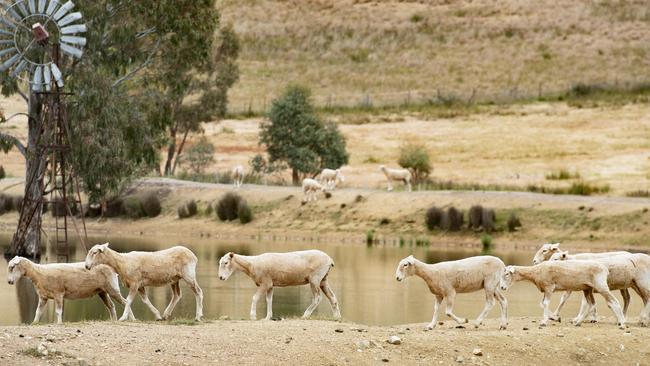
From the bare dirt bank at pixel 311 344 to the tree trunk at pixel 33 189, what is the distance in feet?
68.1

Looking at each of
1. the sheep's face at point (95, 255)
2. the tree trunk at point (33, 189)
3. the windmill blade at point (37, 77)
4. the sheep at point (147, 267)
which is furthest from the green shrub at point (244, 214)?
the sheep's face at point (95, 255)

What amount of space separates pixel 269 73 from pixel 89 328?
89.0 m

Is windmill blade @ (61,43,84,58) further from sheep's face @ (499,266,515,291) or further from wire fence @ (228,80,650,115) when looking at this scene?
wire fence @ (228,80,650,115)

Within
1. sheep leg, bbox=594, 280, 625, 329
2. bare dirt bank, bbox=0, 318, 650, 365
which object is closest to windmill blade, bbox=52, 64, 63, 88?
bare dirt bank, bbox=0, 318, 650, 365

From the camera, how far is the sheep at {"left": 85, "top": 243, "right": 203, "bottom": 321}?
21.8 m

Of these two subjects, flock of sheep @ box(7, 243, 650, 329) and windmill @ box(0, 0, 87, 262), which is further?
windmill @ box(0, 0, 87, 262)

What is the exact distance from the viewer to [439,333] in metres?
21.7

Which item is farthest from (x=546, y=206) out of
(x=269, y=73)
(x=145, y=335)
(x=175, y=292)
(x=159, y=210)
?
(x=269, y=73)

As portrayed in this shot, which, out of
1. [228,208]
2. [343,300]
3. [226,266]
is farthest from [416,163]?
[226,266]

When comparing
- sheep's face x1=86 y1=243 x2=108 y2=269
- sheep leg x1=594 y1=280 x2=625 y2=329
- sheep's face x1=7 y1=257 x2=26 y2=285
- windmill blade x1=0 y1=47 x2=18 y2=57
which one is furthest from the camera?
windmill blade x1=0 y1=47 x2=18 y2=57

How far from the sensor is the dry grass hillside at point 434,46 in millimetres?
101688

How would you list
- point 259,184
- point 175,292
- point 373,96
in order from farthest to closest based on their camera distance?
point 373,96, point 259,184, point 175,292

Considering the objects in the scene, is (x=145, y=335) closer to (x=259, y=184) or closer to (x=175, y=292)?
(x=175, y=292)

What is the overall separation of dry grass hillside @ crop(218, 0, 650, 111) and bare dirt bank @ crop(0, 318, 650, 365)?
7499cm
